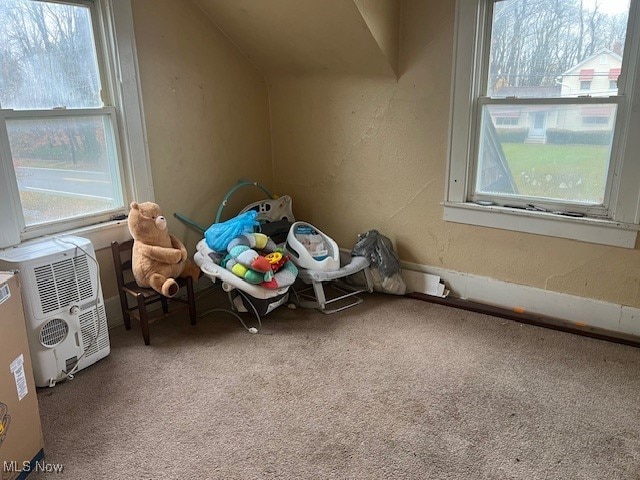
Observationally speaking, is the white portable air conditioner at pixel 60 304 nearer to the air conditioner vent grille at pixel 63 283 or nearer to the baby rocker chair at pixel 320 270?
the air conditioner vent grille at pixel 63 283

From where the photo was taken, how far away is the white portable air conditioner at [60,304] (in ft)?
7.39

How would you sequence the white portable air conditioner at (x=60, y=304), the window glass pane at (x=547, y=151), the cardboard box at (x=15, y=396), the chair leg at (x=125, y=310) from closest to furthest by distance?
the cardboard box at (x=15, y=396)
the white portable air conditioner at (x=60, y=304)
the window glass pane at (x=547, y=151)
the chair leg at (x=125, y=310)

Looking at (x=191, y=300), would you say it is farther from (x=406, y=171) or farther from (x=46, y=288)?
(x=406, y=171)

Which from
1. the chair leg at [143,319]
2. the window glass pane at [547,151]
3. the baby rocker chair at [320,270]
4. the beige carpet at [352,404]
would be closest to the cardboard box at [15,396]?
the beige carpet at [352,404]

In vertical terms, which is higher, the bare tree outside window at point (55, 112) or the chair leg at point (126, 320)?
the bare tree outside window at point (55, 112)

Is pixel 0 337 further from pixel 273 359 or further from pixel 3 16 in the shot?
pixel 3 16

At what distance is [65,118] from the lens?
269 centimetres

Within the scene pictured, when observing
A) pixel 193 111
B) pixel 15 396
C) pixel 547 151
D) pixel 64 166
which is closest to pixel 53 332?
pixel 15 396

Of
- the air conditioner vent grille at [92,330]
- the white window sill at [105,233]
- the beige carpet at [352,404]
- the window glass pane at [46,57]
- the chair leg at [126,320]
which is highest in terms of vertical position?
the window glass pane at [46,57]

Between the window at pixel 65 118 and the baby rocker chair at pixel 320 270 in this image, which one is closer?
the window at pixel 65 118

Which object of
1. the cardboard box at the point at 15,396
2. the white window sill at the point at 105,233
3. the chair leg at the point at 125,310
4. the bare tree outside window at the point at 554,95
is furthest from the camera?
the chair leg at the point at 125,310

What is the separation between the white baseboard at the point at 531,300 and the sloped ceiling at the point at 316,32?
140cm

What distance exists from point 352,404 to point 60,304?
4.84ft

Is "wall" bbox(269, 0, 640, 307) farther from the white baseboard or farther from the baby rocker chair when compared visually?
→ the baby rocker chair
